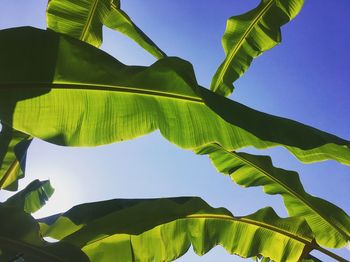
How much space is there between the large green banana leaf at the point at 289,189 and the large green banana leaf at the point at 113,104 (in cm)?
44

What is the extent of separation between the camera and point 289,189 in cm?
208

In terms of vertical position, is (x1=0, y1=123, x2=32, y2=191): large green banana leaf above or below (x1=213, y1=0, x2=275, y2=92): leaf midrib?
below

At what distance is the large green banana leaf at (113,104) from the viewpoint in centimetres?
126

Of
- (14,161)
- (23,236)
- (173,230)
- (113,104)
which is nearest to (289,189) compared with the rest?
(173,230)

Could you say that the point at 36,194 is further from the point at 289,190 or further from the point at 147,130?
the point at 289,190

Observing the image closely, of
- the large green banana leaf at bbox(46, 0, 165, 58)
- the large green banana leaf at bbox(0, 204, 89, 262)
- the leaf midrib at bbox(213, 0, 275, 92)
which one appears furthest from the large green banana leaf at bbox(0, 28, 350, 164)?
the leaf midrib at bbox(213, 0, 275, 92)

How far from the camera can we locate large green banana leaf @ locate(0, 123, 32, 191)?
2.05 metres

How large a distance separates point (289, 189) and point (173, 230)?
2.08 ft

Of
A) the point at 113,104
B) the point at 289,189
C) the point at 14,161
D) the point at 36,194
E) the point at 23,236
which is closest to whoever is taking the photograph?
the point at 23,236

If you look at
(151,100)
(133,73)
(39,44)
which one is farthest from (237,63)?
(39,44)

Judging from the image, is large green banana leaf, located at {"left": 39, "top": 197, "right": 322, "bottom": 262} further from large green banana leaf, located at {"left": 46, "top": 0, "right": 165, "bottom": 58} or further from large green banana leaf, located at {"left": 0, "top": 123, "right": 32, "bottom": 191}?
large green banana leaf, located at {"left": 46, "top": 0, "right": 165, "bottom": 58}

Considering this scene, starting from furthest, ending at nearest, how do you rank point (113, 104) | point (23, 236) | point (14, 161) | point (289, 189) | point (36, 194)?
1. point (36, 194)
2. point (14, 161)
3. point (289, 189)
4. point (113, 104)
5. point (23, 236)

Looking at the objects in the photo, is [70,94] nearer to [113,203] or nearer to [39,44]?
[39,44]

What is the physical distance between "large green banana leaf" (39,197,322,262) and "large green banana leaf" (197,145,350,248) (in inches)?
2.9
